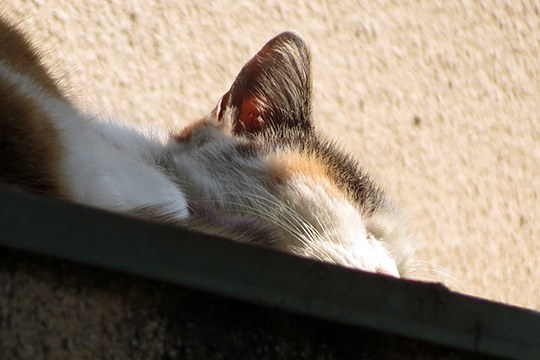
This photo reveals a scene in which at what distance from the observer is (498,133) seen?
262 centimetres

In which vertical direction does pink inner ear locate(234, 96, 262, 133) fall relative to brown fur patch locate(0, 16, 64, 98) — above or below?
below

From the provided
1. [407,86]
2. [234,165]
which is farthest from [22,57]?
[407,86]

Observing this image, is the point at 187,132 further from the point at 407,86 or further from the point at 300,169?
the point at 407,86

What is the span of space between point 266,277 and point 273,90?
111 centimetres

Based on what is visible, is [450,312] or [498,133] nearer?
[450,312]

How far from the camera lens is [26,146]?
3.96ft

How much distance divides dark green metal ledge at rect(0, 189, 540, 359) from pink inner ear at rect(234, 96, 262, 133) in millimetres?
1086

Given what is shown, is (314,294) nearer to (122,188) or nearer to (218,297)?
(218,297)

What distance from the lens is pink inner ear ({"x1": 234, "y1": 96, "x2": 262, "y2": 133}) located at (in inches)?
77.9

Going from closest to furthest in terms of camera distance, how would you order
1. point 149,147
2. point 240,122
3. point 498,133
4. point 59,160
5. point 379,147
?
point 59,160 < point 149,147 < point 240,122 < point 379,147 < point 498,133

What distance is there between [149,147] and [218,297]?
1.00m

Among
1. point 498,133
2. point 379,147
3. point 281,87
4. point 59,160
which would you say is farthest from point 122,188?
point 498,133

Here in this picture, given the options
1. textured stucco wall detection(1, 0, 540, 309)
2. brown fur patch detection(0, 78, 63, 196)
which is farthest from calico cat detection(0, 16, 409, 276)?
textured stucco wall detection(1, 0, 540, 309)

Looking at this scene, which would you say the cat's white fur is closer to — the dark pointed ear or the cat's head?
the cat's head
